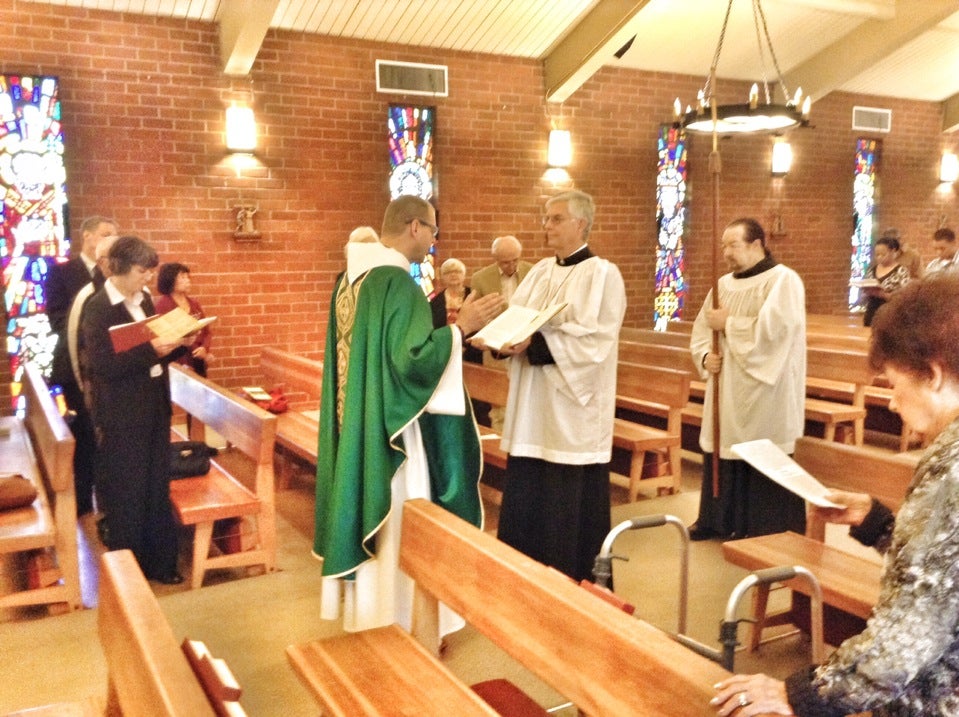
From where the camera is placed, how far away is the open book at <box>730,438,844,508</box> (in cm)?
200

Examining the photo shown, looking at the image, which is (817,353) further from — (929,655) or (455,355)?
(929,655)

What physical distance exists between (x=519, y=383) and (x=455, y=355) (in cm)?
78

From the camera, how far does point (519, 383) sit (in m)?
3.81

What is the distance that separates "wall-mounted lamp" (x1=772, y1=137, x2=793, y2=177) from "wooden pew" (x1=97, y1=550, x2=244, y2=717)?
9309 millimetres

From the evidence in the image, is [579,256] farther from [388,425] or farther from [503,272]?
[503,272]

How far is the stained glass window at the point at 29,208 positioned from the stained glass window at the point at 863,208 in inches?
350

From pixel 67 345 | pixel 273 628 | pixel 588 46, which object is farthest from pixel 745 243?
pixel 588 46

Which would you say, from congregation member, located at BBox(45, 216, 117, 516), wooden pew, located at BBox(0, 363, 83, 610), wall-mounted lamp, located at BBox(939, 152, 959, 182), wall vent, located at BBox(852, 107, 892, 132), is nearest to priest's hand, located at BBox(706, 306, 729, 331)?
wooden pew, located at BBox(0, 363, 83, 610)

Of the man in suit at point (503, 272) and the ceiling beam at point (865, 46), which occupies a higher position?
the ceiling beam at point (865, 46)

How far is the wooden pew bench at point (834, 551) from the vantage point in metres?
2.76

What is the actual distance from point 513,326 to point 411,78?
16.6ft

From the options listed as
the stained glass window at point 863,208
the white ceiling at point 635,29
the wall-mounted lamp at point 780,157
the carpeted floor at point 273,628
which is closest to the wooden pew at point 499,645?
the carpeted floor at point 273,628

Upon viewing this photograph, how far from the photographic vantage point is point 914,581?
1259 millimetres

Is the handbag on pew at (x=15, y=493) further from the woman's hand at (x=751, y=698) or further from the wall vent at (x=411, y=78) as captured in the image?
the wall vent at (x=411, y=78)
